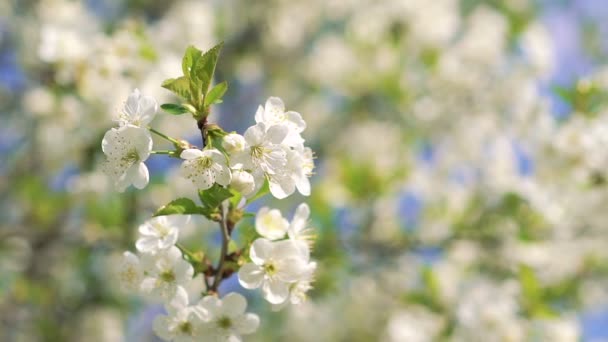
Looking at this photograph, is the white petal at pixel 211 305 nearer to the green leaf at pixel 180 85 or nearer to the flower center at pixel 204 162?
the flower center at pixel 204 162

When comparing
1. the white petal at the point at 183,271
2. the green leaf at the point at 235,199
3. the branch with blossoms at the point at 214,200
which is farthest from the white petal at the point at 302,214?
the white petal at the point at 183,271

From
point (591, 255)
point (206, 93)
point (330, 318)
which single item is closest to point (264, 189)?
point (206, 93)

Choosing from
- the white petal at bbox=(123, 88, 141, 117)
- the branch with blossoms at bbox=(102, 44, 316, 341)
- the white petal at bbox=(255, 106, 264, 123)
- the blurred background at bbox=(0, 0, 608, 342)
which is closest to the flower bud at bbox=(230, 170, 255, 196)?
the branch with blossoms at bbox=(102, 44, 316, 341)

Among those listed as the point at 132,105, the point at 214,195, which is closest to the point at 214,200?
the point at 214,195

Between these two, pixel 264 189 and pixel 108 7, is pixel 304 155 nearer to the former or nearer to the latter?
pixel 264 189

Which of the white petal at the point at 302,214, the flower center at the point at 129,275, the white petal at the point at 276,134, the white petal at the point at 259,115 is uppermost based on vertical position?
the white petal at the point at 259,115

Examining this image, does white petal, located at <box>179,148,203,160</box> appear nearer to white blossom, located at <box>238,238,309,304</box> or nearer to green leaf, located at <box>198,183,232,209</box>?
green leaf, located at <box>198,183,232,209</box>

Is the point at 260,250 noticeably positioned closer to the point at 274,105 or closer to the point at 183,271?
the point at 183,271
